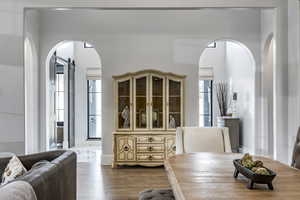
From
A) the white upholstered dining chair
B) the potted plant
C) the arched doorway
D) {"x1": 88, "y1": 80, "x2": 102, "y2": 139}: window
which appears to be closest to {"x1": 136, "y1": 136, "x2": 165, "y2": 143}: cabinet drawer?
the white upholstered dining chair

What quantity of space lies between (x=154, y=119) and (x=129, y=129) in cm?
51

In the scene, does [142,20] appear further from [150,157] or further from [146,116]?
[150,157]

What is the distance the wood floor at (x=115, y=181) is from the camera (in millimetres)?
4109

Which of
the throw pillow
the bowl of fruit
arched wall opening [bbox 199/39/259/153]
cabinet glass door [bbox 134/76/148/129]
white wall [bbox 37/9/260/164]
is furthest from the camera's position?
arched wall opening [bbox 199/39/259/153]

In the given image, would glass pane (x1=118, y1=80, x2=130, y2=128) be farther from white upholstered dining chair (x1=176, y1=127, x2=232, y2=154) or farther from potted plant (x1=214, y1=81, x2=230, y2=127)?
potted plant (x1=214, y1=81, x2=230, y2=127)

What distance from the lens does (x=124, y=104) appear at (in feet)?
19.6

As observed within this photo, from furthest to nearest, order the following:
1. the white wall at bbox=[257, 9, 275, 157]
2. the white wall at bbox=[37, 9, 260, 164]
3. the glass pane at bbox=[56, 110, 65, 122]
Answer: the glass pane at bbox=[56, 110, 65, 122], the white wall at bbox=[37, 9, 260, 164], the white wall at bbox=[257, 9, 275, 157]

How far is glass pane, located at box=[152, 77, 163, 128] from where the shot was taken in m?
5.94

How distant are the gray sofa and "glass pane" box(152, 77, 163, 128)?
3.17 metres

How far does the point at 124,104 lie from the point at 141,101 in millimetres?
330

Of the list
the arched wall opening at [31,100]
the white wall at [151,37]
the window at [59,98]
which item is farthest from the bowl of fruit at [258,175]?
the window at [59,98]

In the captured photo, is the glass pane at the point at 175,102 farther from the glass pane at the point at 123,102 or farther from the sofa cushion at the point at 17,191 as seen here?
the sofa cushion at the point at 17,191

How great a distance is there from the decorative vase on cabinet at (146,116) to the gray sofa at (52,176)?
2967mm

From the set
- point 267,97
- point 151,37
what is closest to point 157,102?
point 151,37
